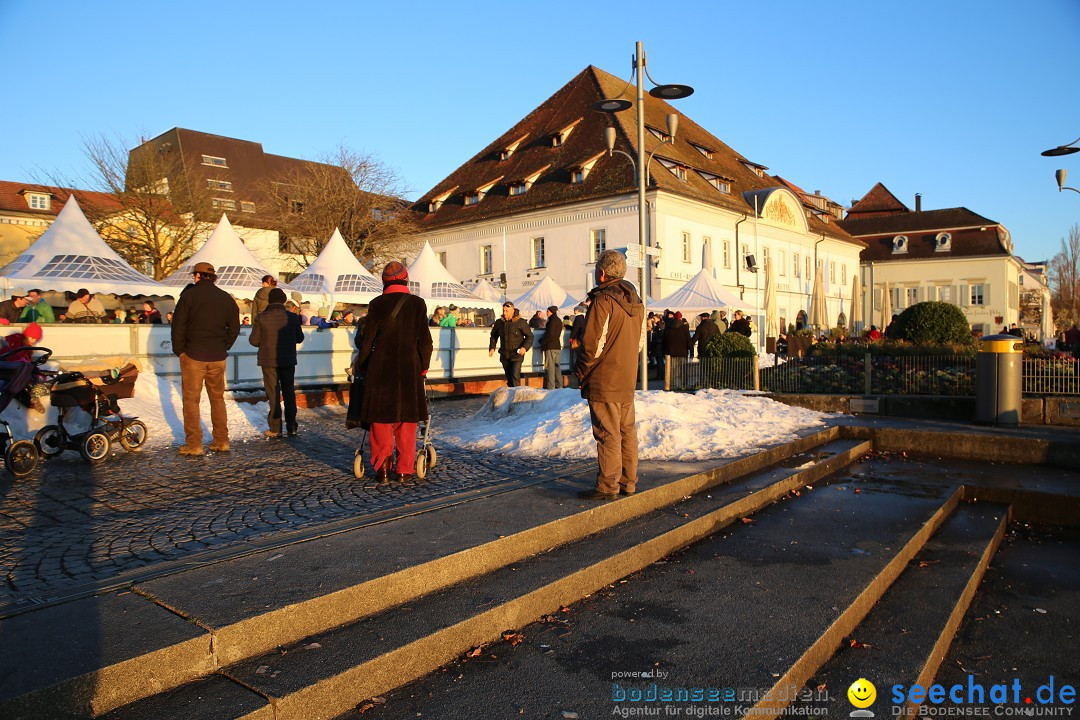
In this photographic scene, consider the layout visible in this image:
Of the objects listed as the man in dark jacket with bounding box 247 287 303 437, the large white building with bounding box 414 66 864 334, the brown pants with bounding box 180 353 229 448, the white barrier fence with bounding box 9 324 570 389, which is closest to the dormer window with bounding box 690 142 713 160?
the large white building with bounding box 414 66 864 334

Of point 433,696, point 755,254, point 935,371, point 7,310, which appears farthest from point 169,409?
point 755,254

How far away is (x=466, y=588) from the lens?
4039mm

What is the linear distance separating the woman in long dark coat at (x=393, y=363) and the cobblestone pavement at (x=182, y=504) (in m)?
0.55

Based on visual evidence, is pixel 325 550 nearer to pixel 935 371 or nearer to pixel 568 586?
pixel 568 586

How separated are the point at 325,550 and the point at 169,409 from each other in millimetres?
8290

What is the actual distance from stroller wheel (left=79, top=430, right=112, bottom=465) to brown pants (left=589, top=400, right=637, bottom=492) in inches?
216

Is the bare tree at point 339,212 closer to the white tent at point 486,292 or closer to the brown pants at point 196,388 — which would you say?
the white tent at point 486,292

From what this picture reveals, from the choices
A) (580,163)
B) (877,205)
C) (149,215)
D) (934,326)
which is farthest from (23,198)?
(877,205)

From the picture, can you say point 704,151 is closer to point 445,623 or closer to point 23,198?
point 23,198

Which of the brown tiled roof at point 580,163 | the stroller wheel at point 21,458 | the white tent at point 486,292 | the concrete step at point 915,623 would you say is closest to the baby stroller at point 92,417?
the stroller wheel at point 21,458

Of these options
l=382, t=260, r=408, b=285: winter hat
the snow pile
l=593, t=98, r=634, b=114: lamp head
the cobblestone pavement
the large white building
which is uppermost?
the large white building

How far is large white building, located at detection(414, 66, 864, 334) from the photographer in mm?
38156

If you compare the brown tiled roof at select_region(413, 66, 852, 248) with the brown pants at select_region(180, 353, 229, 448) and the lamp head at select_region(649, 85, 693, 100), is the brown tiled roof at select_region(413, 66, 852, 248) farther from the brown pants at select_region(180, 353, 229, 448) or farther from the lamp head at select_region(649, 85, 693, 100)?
the brown pants at select_region(180, 353, 229, 448)

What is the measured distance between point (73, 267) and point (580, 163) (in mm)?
27517
